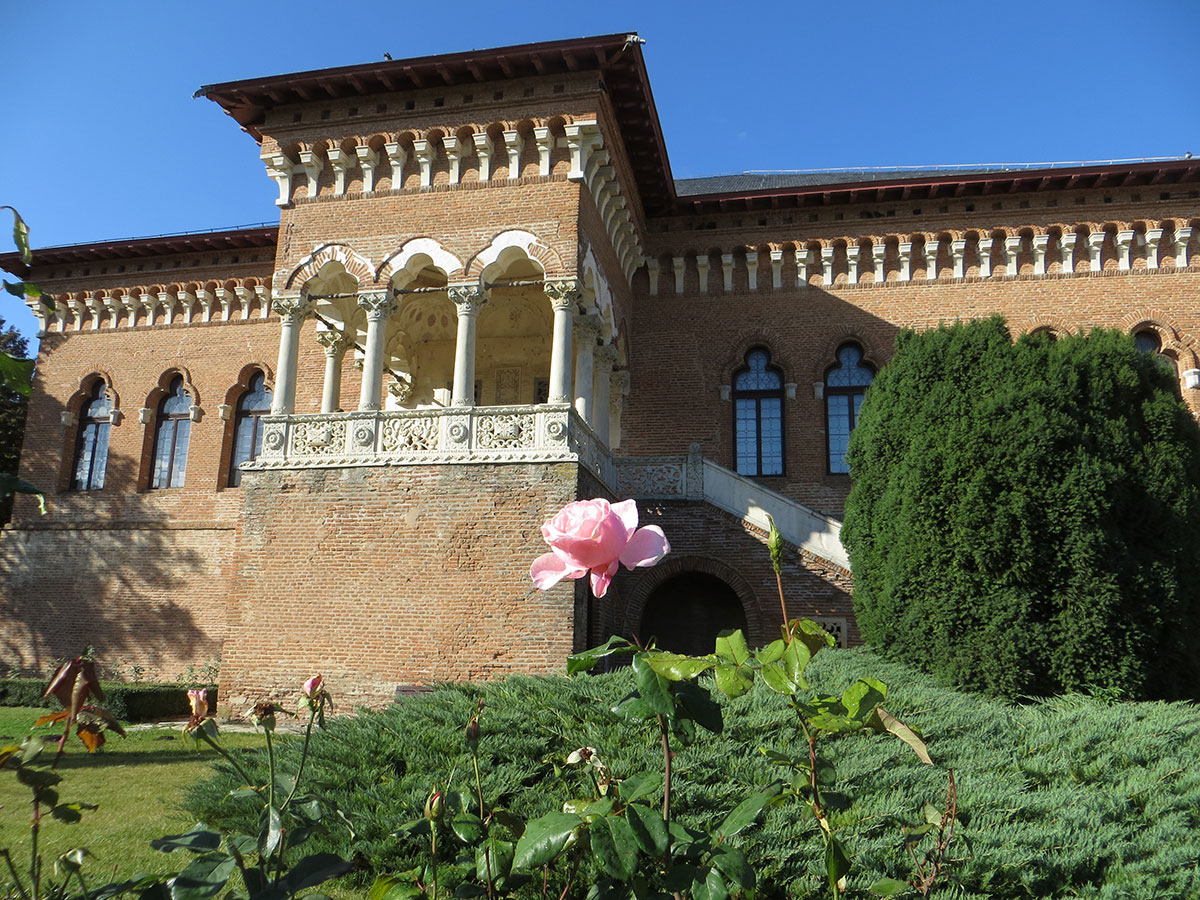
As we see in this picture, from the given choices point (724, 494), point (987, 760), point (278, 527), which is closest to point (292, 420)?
point (278, 527)

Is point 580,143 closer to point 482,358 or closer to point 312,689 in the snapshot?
point 482,358

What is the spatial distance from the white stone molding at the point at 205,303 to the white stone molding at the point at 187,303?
0.16 metres

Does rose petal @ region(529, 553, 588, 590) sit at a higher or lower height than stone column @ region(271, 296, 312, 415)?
lower

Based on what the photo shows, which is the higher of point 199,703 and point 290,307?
point 290,307

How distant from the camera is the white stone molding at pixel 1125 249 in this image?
Result: 16.6m

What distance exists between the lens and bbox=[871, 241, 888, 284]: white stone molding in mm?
17375

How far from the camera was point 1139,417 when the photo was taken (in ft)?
29.9

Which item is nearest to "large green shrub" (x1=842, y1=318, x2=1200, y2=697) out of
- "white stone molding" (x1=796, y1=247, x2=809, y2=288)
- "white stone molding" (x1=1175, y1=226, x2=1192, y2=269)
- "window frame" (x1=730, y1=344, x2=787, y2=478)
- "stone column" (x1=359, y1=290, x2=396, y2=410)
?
"window frame" (x1=730, y1=344, x2=787, y2=478)

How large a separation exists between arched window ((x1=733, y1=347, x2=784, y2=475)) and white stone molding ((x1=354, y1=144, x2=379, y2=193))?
7.86 m

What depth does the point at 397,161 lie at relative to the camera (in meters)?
14.1

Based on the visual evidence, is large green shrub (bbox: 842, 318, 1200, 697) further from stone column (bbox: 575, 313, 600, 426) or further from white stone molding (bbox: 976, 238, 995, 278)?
white stone molding (bbox: 976, 238, 995, 278)

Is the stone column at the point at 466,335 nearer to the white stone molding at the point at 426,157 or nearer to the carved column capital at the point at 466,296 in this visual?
the carved column capital at the point at 466,296

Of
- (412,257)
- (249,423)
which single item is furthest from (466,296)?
(249,423)

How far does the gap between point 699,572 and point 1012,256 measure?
8.97 metres
